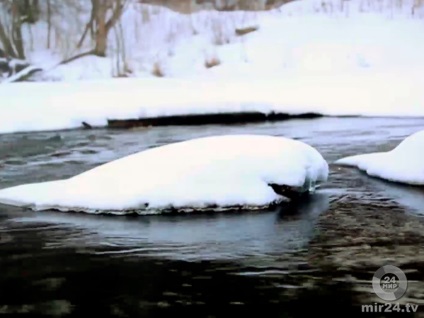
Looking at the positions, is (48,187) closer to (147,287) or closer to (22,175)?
(22,175)

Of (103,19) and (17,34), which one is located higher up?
(103,19)

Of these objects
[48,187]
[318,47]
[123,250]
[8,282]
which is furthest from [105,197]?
[318,47]

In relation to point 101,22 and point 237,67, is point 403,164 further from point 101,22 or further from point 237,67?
point 101,22

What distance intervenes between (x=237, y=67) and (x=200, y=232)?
19073mm

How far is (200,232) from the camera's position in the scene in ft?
25.0

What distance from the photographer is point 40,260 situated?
6727 millimetres

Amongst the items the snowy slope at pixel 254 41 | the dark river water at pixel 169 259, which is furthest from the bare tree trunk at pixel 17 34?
the dark river water at pixel 169 259

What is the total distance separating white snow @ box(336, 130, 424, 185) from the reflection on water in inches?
66.2

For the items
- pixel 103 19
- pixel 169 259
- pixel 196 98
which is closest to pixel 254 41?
pixel 103 19

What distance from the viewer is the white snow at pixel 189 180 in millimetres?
8594
